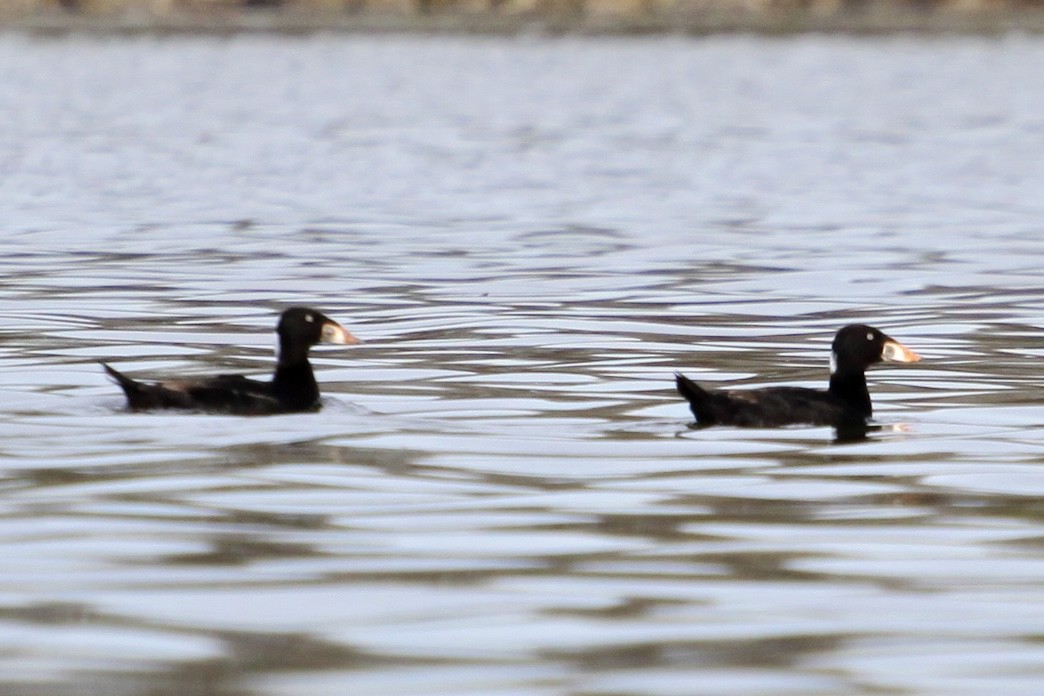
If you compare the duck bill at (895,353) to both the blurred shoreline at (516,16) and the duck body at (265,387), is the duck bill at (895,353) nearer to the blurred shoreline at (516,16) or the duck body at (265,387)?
the duck body at (265,387)

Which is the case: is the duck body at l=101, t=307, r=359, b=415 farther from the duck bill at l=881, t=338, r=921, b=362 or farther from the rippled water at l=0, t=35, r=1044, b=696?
the duck bill at l=881, t=338, r=921, b=362

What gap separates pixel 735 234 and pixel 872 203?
4479 millimetres

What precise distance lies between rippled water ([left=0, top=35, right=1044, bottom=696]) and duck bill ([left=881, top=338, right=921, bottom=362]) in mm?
297

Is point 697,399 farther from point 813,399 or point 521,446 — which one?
point 521,446

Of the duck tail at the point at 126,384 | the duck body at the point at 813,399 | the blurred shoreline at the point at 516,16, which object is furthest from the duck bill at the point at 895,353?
the blurred shoreline at the point at 516,16

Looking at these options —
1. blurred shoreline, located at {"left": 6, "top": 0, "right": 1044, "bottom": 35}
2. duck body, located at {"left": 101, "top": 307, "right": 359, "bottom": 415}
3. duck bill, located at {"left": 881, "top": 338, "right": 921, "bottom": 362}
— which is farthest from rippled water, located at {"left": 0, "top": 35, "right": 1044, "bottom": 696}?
blurred shoreline, located at {"left": 6, "top": 0, "right": 1044, "bottom": 35}

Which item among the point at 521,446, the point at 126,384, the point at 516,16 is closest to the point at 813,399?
the point at 521,446

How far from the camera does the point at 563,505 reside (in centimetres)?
900

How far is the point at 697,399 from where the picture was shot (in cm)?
1064

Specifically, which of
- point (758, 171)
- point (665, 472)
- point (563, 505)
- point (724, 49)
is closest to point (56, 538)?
point (563, 505)

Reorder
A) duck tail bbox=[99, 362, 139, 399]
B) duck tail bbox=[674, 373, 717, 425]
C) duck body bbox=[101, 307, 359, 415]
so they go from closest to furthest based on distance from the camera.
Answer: duck tail bbox=[674, 373, 717, 425]
duck tail bbox=[99, 362, 139, 399]
duck body bbox=[101, 307, 359, 415]

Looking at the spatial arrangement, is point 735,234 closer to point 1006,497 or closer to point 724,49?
point 1006,497

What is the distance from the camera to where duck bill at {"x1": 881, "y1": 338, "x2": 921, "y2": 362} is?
37.3 ft

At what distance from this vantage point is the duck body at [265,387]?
10.9 meters
